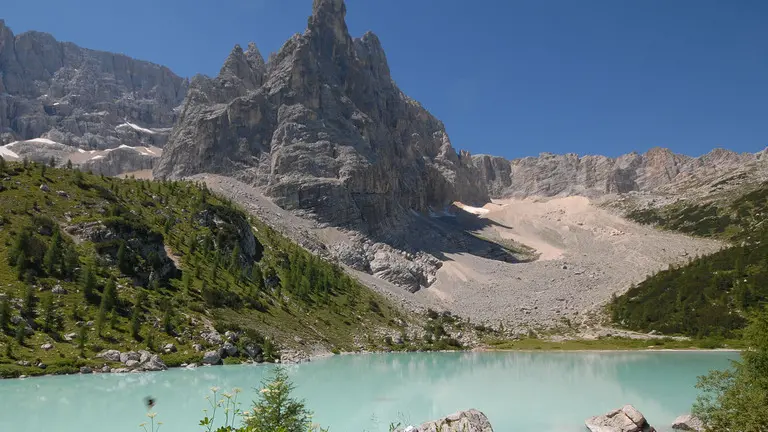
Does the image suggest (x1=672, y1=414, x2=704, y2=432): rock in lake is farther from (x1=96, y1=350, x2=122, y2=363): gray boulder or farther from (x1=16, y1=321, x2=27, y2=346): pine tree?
(x1=16, y1=321, x2=27, y2=346): pine tree

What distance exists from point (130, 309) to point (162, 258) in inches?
449

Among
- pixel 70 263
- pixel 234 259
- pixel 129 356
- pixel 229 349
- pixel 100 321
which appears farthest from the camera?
pixel 234 259

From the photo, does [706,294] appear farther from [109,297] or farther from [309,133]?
[309,133]

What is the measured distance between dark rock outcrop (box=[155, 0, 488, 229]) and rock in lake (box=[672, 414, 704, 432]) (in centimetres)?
8989

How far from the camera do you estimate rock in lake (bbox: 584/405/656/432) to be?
21500mm

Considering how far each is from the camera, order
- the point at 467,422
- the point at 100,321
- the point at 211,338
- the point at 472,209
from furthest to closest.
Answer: the point at 472,209 < the point at 211,338 < the point at 100,321 < the point at 467,422

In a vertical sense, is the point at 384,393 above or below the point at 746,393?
below

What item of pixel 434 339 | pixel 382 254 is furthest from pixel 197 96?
pixel 434 339

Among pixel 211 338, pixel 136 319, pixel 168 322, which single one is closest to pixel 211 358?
pixel 211 338

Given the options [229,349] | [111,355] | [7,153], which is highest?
[7,153]

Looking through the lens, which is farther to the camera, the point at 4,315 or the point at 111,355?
the point at 111,355

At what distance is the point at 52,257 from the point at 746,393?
4956 centimetres

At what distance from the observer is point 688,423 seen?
22609mm

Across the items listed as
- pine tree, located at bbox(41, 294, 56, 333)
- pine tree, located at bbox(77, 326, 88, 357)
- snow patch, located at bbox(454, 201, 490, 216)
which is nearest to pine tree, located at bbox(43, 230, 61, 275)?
pine tree, located at bbox(41, 294, 56, 333)
